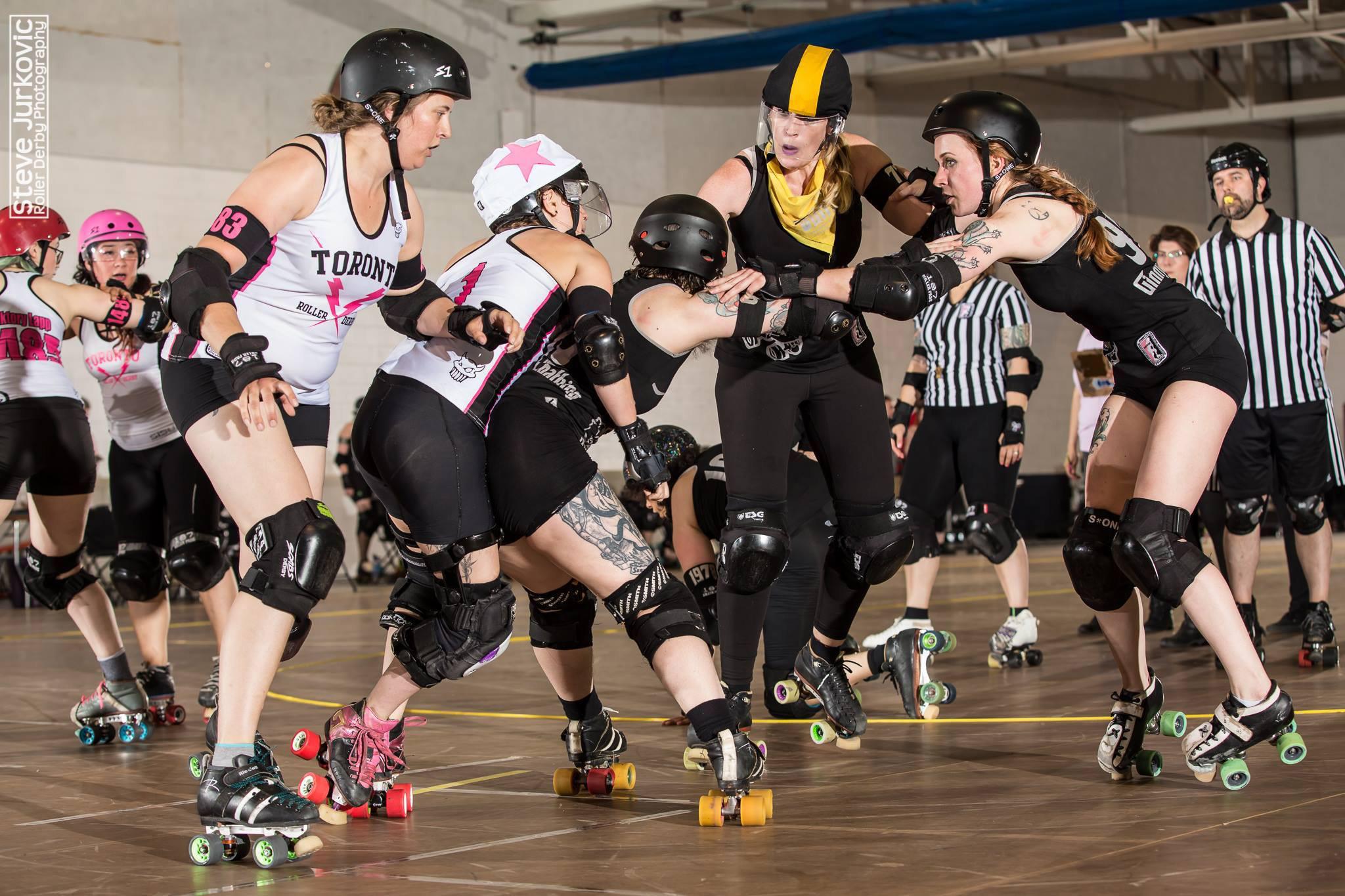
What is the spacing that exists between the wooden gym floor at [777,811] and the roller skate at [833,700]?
5 cm

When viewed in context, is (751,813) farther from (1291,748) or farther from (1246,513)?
(1246,513)

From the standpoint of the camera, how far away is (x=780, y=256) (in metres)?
3.74

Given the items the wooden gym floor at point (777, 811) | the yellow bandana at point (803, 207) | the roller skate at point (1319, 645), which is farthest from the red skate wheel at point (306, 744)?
the roller skate at point (1319, 645)

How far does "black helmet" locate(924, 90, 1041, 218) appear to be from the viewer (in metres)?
3.23

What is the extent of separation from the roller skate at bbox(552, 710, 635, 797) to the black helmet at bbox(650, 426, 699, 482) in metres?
1.37

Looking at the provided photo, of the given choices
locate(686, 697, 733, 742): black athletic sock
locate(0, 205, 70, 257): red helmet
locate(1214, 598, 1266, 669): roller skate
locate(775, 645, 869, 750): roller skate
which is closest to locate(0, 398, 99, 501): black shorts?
locate(0, 205, 70, 257): red helmet

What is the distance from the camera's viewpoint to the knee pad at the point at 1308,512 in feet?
17.2

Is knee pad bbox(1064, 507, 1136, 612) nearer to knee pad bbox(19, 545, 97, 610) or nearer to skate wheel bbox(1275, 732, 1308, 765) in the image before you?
skate wheel bbox(1275, 732, 1308, 765)

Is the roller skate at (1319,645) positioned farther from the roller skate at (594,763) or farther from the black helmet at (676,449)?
the roller skate at (594,763)

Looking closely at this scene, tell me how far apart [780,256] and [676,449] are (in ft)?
3.48

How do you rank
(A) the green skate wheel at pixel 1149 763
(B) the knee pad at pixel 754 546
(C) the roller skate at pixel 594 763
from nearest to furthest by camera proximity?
(A) the green skate wheel at pixel 1149 763 < (C) the roller skate at pixel 594 763 < (B) the knee pad at pixel 754 546

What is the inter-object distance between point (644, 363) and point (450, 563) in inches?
32.5

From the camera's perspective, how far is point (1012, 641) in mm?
5332

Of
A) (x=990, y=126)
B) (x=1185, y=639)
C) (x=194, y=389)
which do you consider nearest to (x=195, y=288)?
(x=194, y=389)
